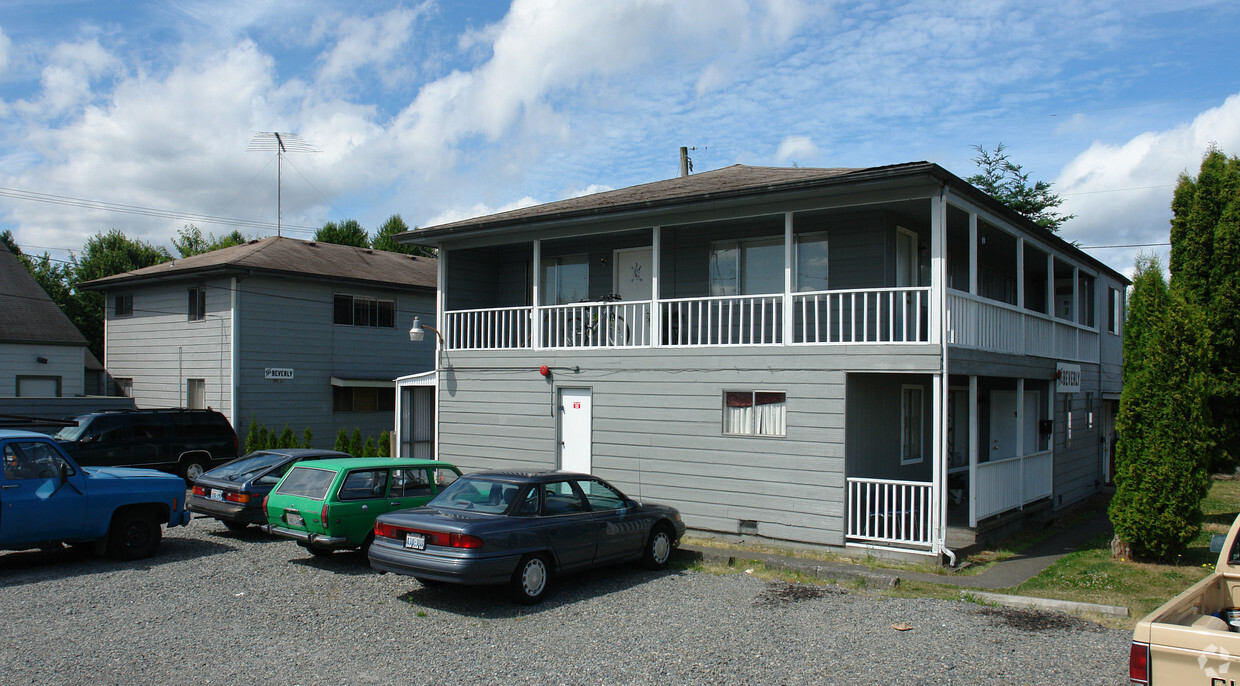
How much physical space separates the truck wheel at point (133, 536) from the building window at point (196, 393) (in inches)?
479

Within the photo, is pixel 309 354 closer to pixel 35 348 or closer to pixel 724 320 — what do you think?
pixel 35 348

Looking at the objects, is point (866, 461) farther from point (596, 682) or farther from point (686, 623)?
point (596, 682)

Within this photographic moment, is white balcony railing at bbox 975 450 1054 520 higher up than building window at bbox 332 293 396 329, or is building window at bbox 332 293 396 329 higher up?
building window at bbox 332 293 396 329

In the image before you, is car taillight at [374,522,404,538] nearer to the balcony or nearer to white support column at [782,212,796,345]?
the balcony

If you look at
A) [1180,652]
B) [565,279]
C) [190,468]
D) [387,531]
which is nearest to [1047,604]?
[1180,652]

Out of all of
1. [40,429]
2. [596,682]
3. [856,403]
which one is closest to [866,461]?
[856,403]

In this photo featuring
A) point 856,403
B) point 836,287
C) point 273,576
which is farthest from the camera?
point 836,287

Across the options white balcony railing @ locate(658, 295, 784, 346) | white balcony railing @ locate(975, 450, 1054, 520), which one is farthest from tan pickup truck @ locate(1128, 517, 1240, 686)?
white balcony railing @ locate(658, 295, 784, 346)

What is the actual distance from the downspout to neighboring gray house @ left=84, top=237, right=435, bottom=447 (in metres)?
17.6

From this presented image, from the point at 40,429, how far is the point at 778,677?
1676cm

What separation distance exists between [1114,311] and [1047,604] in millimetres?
17032

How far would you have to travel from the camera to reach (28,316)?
25.2m

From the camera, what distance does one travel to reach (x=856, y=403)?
12898 millimetres

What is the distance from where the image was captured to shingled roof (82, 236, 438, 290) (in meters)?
22.6
